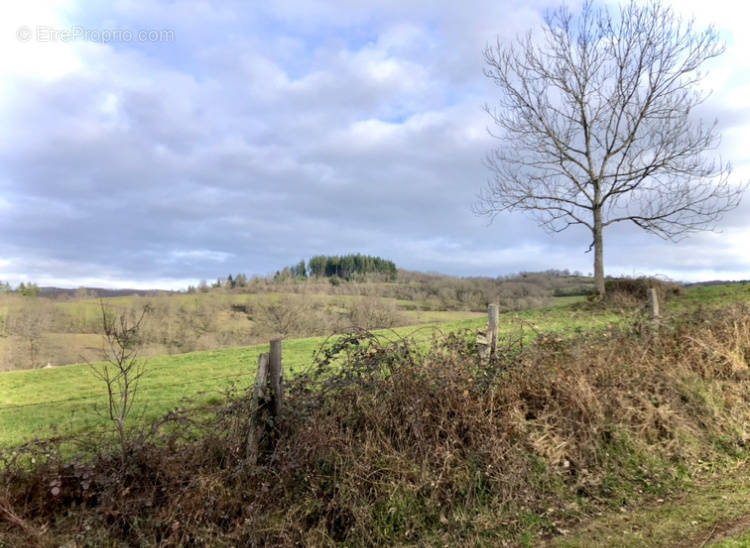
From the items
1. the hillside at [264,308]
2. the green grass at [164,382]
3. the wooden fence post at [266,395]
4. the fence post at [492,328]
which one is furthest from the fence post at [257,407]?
the hillside at [264,308]

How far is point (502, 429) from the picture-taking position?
19.6 feet

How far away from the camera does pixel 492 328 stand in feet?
24.7

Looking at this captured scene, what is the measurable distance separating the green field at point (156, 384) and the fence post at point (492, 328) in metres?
0.63

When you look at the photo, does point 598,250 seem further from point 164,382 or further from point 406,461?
point 406,461

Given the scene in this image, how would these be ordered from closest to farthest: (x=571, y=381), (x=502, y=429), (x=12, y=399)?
(x=502, y=429), (x=571, y=381), (x=12, y=399)

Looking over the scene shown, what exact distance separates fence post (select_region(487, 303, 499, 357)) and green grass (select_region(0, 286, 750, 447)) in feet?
2.29

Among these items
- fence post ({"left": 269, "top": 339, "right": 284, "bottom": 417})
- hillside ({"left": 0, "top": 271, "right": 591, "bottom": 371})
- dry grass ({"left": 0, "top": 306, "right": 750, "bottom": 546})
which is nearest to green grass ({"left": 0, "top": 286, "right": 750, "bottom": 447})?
fence post ({"left": 269, "top": 339, "right": 284, "bottom": 417})

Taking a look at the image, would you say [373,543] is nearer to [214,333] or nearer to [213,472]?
[213,472]

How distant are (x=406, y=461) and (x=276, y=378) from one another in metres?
1.97

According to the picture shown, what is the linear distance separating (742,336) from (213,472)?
32.3 ft

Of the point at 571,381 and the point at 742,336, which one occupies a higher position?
the point at 742,336

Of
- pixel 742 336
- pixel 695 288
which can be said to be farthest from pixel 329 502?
pixel 695 288

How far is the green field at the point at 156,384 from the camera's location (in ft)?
29.4

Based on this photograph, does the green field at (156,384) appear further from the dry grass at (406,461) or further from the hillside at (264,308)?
the hillside at (264,308)
